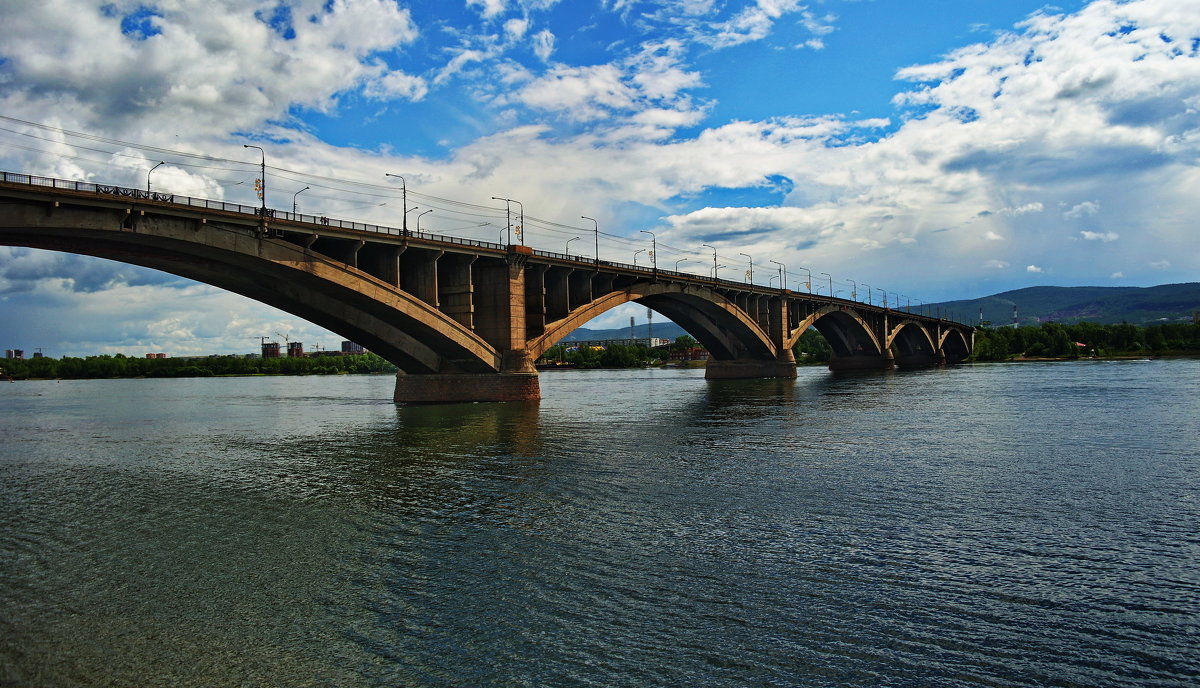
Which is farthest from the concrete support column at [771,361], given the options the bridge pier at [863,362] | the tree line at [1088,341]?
the tree line at [1088,341]

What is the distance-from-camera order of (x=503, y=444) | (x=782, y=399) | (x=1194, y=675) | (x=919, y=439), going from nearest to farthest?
(x=1194, y=675) → (x=919, y=439) → (x=503, y=444) → (x=782, y=399)

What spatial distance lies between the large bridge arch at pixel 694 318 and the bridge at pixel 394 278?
0.23 m

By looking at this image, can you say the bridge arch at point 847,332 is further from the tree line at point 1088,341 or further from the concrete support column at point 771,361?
the tree line at point 1088,341

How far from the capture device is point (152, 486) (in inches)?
903

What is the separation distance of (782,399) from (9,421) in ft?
192

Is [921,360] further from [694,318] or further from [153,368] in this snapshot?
[153,368]

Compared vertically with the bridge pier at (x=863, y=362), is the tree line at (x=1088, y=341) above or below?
above

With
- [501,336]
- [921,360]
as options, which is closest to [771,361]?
[501,336]

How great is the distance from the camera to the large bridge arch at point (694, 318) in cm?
6494

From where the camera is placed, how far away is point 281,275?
45781 millimetres

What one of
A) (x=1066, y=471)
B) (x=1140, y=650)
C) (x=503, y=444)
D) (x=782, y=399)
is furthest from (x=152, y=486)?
(x=782, y=399)

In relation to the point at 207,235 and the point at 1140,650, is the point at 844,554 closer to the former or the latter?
the point at 1140,650

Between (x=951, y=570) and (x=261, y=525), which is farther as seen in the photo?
(x=261, y=525)

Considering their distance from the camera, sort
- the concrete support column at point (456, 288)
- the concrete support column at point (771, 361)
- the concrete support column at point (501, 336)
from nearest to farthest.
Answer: the concrete support column at point (456, 288), the concrete support column at point (501, 336), the concrete support column at point (771, 361)
